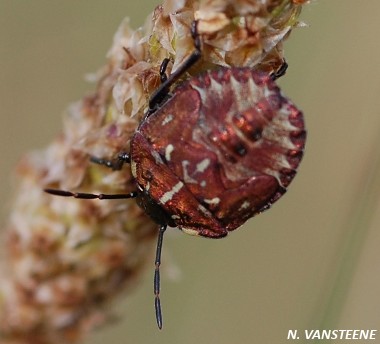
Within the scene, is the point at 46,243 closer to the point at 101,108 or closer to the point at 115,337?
the point at 101,108

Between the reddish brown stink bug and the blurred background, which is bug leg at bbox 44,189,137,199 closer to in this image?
the reddish brown stink bug

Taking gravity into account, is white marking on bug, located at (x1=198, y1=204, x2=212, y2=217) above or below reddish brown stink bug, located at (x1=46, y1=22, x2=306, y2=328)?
below

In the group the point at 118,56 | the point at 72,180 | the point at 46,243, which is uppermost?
the point at 118,56

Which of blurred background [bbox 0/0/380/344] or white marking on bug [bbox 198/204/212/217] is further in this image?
blurred background [bbox 0/0/380/344]

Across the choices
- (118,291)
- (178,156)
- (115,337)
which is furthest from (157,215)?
(115,337)

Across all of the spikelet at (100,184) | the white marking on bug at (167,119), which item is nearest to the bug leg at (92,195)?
the spikelet at (100,184)

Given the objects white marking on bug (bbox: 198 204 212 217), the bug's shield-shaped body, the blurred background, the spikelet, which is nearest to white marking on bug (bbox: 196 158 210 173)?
the bug's shield-shaped body

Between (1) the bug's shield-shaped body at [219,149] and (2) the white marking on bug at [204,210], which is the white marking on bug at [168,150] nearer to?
(1) the bug's shield-shaped body at [219,149]
